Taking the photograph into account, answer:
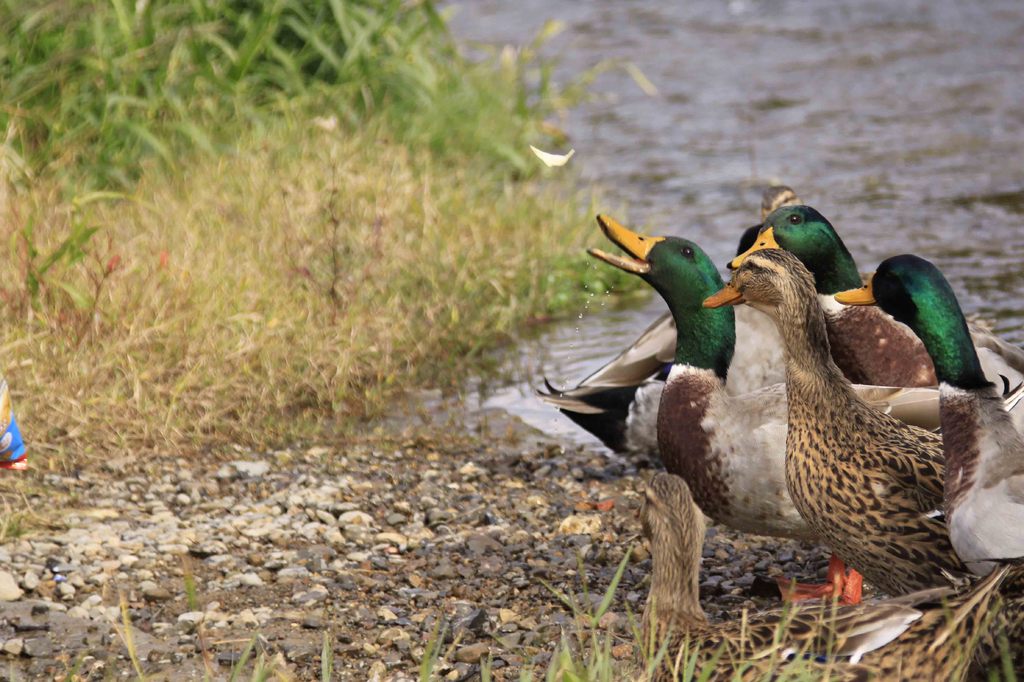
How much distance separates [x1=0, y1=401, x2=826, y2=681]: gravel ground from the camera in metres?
3.74

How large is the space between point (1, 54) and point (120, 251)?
4.36 ft

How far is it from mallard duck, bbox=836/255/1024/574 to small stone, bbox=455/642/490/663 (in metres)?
1.11

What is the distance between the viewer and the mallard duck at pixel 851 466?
3455 mm

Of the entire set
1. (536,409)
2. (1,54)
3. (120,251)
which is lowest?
(536,409)

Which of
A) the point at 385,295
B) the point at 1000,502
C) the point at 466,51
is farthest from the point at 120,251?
the point at 466,51

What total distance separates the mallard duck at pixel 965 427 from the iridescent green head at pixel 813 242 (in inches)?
34.0

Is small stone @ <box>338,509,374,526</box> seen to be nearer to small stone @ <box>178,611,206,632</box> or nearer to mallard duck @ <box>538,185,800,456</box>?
small stone @ <box>178,611,206,632</box>

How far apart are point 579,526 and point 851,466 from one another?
1.14 m

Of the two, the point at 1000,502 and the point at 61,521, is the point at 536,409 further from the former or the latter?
the point at 1000,502

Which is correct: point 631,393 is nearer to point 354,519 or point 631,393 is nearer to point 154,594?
point 354,519

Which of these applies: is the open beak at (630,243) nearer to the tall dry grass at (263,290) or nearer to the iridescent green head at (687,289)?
the iridescent green head at (687,289)

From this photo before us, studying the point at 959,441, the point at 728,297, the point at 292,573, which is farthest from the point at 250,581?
the point at 959,441

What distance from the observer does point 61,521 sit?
4305 millimetres

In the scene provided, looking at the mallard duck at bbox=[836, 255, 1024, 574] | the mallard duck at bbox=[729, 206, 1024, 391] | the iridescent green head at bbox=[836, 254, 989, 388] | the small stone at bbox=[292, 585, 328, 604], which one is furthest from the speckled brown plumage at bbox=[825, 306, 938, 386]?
the small stone at bbox=[292, 585, 328, 604]
